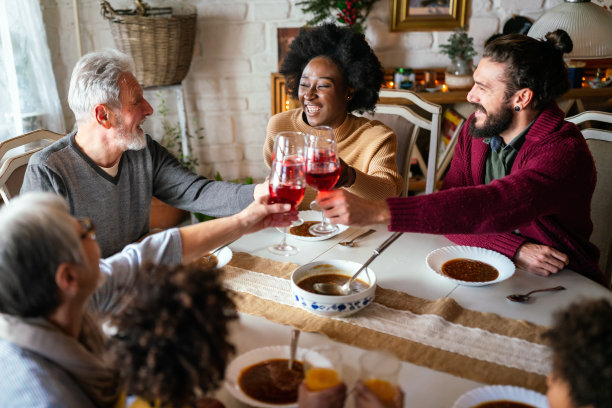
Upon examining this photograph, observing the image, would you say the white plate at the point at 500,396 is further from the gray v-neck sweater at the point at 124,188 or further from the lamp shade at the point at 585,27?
the lamp shade at the point at 585,27

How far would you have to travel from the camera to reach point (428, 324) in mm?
1297

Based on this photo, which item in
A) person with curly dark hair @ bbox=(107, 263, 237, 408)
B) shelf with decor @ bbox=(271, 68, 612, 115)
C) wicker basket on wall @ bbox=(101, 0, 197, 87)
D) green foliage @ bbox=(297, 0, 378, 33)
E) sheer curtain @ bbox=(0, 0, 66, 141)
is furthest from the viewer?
shelf with decor @ bbox=(271, 68, 612, 115)

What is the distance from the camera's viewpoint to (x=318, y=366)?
96 centimetres

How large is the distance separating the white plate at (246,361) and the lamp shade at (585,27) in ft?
4.86

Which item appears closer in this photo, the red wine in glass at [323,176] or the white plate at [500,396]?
the white plate at [500,396]

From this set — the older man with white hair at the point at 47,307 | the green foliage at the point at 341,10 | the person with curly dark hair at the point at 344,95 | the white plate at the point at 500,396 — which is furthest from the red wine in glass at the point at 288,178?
the green foliage at the point at 341,10

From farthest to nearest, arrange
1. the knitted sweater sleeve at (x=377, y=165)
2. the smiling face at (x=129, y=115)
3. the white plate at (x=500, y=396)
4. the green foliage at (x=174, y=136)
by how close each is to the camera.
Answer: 1. the green foliage at (x=174, y=136)
2. the knitted sweater sleeve at (x=377, y=165)
3. the smiling face at (x=129, y=115)
4. the white plate at (x=500, y=396)

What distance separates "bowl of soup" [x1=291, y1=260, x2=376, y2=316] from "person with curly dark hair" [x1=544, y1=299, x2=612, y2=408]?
52cm

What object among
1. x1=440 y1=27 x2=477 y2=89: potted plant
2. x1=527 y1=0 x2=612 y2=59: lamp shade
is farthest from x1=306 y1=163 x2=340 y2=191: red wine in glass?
x1=440 y1=27 x2=477 y2=89: potted plant

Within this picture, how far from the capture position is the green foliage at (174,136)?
3682 mm

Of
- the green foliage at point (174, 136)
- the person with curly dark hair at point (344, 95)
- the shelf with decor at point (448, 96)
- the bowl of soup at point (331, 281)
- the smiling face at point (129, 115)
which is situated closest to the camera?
the bowl of soup at point (331, 281)

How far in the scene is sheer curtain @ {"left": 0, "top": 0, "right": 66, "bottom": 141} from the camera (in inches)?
114

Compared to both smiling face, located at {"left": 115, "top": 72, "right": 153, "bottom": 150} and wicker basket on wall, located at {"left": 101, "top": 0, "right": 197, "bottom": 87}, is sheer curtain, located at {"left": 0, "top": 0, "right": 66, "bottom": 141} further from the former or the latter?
smiling face, located at {"left": 115, "top": 72, "right": 153, "bottom": 150}

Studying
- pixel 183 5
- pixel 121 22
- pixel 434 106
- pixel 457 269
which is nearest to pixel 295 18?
pixel 183 5
